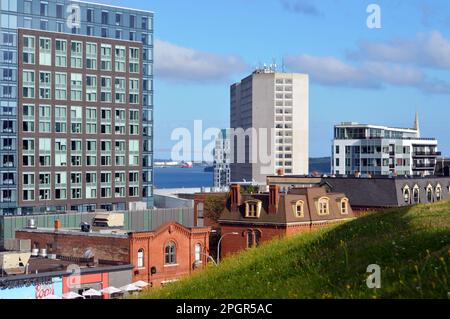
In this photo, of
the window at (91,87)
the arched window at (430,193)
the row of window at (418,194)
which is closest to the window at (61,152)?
the window at (91,87)

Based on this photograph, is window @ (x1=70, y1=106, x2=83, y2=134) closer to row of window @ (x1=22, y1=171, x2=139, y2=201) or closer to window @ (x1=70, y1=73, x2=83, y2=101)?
window @ (x1=70, y1=73, x2=83, y2=101)

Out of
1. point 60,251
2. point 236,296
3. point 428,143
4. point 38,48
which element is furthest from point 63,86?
point 236,296

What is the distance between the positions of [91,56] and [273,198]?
169 feet

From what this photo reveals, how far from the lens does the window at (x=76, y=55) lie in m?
107

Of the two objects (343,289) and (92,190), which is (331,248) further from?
(92,190)

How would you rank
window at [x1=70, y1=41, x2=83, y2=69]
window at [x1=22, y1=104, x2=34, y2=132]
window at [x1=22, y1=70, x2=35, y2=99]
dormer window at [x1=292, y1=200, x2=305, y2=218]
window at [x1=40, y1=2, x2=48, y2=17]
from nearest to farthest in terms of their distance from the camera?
dormer window at [x1=292, y1=200, x2=305, y2=218] → window at [x1=22, y1=70, x2=35, y2=99] → window at [x1=22, y1=104, x2=34, y2=132] → window at [x1=40, y1=2, x2=48, y2=17] → window at [x1=70, y1=41, x2=83, y2=69]

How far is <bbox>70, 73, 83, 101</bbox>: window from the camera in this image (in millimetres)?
107575

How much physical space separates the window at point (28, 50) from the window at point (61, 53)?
3.50m

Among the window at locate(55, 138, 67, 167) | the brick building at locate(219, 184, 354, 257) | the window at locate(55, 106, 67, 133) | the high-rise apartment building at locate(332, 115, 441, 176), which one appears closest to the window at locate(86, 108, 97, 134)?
the window at locate(55, 106, 67, 133)

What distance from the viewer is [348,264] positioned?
21812mm

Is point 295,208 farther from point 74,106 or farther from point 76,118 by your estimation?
point 74,106

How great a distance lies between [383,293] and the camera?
59.1 feet

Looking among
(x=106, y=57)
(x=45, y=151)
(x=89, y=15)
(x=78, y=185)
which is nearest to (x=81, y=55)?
(x=106, y=57)

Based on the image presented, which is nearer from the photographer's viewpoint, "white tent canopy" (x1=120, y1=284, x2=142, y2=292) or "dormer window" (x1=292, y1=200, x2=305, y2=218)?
"white tent canopy" (x1=120, y1=284, x2=142, y2=292)
